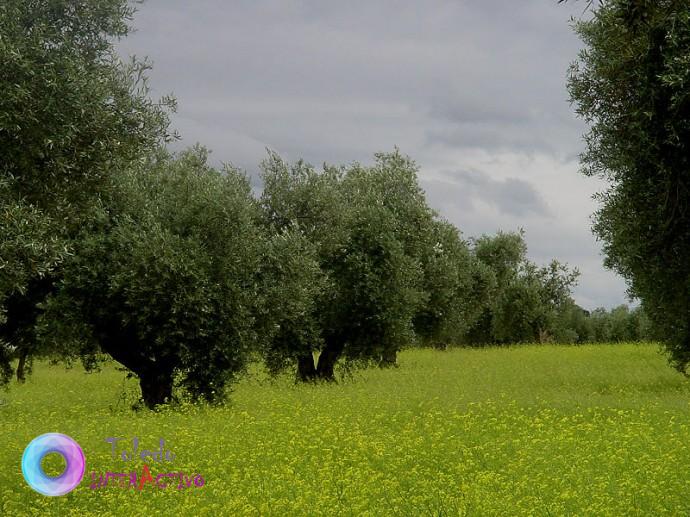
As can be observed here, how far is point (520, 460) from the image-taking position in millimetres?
14516

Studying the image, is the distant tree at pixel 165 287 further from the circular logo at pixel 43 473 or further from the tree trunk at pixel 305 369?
the tree trunk at pixel 305 369

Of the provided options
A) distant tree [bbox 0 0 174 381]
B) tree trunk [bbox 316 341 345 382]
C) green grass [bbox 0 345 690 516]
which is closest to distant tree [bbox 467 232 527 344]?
tree trunk [bbox 316 341 345 382]

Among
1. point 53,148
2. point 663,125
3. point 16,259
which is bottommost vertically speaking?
point 16,259

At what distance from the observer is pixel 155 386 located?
25359 mm

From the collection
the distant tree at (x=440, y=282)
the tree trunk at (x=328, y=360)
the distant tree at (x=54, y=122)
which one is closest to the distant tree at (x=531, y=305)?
the distant tree at (x=440, y=282)

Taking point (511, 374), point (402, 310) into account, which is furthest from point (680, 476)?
point (511, 374)

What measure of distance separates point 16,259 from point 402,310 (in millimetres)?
22958

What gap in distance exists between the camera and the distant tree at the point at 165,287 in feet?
74.1

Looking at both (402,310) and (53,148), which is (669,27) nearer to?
(53,148)

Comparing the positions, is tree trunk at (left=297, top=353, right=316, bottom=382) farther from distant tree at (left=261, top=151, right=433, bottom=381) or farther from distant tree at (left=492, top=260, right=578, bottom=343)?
distant tree at (left=492, top=260, right=578, bottom=343)

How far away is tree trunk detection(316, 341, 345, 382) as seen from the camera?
35.4m

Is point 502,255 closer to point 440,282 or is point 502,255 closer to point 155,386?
point 440,282

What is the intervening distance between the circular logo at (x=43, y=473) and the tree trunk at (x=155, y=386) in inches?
378

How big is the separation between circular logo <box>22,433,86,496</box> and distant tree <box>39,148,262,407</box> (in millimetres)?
7591
